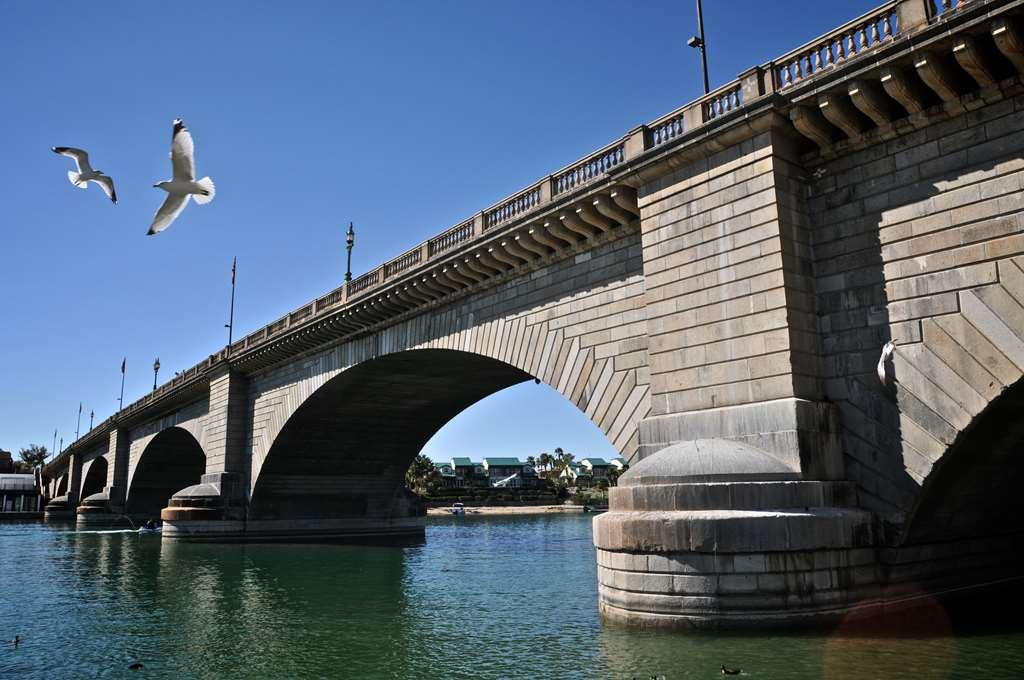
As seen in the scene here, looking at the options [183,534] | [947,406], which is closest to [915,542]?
[947,406]

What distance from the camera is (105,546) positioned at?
1727 inches

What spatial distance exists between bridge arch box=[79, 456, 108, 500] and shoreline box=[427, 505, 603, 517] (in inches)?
1449

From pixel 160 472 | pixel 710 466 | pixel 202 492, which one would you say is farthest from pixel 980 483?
pixel 160 472

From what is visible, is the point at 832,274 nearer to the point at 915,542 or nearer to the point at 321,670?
the point at 915,542

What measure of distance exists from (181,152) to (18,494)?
10787 cm

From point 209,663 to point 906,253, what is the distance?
46.2 feet

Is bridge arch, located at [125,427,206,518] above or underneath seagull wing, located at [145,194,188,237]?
underneath

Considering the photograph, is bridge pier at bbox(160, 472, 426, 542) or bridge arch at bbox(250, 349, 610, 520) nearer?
bridge arch at bbox(250, 349, 610, 520)

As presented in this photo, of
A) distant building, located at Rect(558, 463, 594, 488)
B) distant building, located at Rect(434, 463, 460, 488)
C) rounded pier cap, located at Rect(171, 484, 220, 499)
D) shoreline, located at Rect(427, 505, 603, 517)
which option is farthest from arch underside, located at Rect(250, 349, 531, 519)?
distant building, located at Rect(434, 463, 460, 488)

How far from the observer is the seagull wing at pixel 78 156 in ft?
42.8

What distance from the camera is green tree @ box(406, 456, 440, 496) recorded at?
107m

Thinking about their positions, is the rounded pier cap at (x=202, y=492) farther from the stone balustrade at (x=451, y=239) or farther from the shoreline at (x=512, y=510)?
the shoreline at (x=512, y=510)

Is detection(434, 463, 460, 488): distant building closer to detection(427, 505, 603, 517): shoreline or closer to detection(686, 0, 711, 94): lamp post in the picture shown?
detection(427, 505, 603, 517): shoreline

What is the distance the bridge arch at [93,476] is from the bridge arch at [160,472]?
1931cm
